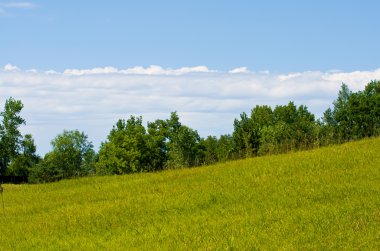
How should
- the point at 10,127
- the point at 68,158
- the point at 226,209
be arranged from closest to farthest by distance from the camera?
1. the point at 226,209
2. the point at 10,127
3. the point at 68,158

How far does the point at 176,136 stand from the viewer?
102 metres

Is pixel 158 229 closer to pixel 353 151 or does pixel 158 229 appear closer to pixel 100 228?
pixel 100 228

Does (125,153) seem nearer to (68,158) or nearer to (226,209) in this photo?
(68,158)

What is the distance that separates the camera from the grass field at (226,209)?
1402cm

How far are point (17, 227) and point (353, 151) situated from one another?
14904 millimetres

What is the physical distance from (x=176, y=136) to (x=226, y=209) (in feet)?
278

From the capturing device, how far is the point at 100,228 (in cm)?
1756

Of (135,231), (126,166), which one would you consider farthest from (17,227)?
(126,166)

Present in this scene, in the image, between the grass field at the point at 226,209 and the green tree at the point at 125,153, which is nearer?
the grass field at the point at 226,209

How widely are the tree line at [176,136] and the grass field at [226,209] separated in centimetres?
5361

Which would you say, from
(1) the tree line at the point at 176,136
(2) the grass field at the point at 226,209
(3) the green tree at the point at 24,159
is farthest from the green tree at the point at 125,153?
(2) the grass field at the point at 226,209

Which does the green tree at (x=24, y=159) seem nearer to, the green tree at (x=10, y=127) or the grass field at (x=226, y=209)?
the green tree at (x=10, y=127)

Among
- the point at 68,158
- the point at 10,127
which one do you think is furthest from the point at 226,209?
the point at 68,158

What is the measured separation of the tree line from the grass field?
176ft
